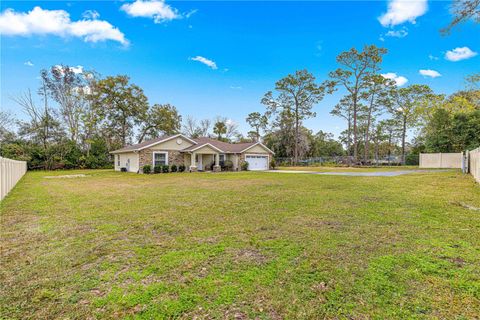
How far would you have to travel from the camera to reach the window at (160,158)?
19531 mm

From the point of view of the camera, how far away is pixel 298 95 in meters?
34.1

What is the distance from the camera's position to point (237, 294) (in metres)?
Result: 2.30

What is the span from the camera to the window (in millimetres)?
19531

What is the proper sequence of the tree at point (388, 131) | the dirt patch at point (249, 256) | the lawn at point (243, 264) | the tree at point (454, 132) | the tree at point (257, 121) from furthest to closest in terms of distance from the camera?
the tree at point (257, 121)
the tree at point (388, 131)
the tree at point (454, 132)
the dirt patch at point (249, 256)
the lawn at point (243, 264)

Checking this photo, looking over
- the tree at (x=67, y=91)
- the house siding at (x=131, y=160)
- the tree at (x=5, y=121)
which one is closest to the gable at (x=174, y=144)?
the house siding at (x=131, y=160)

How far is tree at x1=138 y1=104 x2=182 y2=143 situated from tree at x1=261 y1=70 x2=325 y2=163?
15081 millimetres

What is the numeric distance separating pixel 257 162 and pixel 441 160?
17.9m

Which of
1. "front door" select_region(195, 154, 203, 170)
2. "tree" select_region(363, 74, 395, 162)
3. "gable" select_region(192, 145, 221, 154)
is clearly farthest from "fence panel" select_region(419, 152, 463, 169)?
"front door" select_region(195, 154, 203, 170)

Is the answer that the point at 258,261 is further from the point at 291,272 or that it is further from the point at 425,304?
the point at 425,304

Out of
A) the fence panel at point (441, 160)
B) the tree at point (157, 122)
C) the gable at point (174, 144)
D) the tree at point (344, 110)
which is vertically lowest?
the fence panel at point (441, 160)

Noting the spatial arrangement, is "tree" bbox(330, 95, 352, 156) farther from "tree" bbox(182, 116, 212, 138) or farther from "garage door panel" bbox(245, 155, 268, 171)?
"tree" bbox(182, 116, 212, 138)

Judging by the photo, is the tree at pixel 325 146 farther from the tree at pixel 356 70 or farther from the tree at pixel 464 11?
the tree at pixel 464 11

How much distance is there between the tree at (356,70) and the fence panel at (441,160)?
23.2 feet

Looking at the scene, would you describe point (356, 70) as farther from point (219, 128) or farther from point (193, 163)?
point (193, 163)
